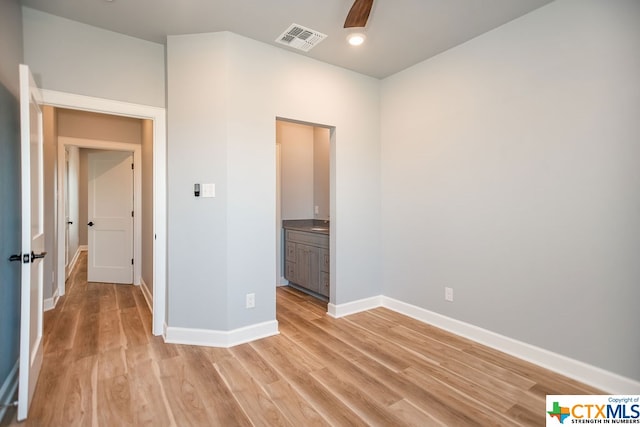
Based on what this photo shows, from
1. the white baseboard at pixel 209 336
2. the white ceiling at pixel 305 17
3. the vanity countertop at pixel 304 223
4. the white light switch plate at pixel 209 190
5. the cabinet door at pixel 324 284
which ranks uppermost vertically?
the white ceiling at pixel 305 17

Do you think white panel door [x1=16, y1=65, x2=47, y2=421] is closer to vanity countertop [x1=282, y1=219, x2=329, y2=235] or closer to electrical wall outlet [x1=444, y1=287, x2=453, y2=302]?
vanity countertop [x1=282, y1=219, x2=329, y2=235]

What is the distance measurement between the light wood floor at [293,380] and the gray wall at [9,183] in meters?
0.42

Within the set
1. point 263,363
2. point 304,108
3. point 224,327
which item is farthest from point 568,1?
point 224,327

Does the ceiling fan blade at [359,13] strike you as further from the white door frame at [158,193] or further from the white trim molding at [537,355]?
the white trim molding at [537,355]

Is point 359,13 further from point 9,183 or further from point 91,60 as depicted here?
point 9,183

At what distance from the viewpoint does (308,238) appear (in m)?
4.03

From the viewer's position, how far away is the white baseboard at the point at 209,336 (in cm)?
264

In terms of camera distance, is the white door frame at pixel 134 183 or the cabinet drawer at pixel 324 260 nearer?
the cabinet drawer at pixel 324 260

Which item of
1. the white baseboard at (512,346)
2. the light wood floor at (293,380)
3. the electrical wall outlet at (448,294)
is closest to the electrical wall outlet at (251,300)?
the light wood floor at (293,380)

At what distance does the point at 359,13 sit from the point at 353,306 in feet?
9.18

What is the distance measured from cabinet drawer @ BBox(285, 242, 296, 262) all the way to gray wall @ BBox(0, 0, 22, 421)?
2.84 m

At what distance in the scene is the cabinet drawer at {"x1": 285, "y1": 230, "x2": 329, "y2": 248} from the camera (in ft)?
12.3

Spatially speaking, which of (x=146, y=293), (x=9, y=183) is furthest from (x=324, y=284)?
(x=9, y=183)

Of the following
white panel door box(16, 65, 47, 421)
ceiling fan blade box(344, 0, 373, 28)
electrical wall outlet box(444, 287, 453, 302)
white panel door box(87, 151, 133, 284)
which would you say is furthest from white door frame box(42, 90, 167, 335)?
electrical wall outlet box(444, 287, 453, 302)
